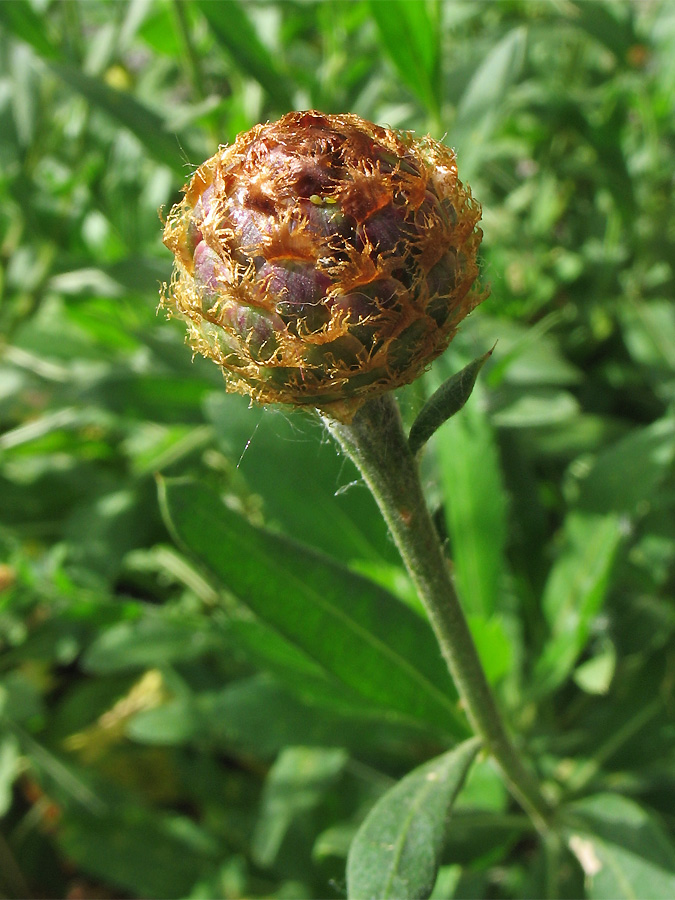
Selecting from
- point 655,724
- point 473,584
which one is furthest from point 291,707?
point 655,724

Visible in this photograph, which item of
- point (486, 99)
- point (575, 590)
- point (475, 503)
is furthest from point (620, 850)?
point (486, 99)

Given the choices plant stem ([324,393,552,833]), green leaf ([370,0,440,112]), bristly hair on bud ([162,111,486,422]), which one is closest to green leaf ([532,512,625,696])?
plant stem ([324,393,552,833])

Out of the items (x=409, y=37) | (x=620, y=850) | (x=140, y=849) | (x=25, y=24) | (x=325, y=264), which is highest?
(x=25, y=24)

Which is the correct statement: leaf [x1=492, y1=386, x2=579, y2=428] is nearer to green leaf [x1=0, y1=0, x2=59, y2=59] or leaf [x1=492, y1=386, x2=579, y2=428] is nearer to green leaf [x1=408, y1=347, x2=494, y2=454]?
green leaf [x1=408, y1=347, x2=494, y2=454]

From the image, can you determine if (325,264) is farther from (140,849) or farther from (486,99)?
(140,849)

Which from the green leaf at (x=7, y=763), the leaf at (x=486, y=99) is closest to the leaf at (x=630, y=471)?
the leaf at (x=486, y=99)

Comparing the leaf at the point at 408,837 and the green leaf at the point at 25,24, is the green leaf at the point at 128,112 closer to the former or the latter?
the green leaf at the point at 25,24

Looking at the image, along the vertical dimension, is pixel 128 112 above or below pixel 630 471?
above

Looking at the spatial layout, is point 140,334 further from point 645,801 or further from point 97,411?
point 645,801
